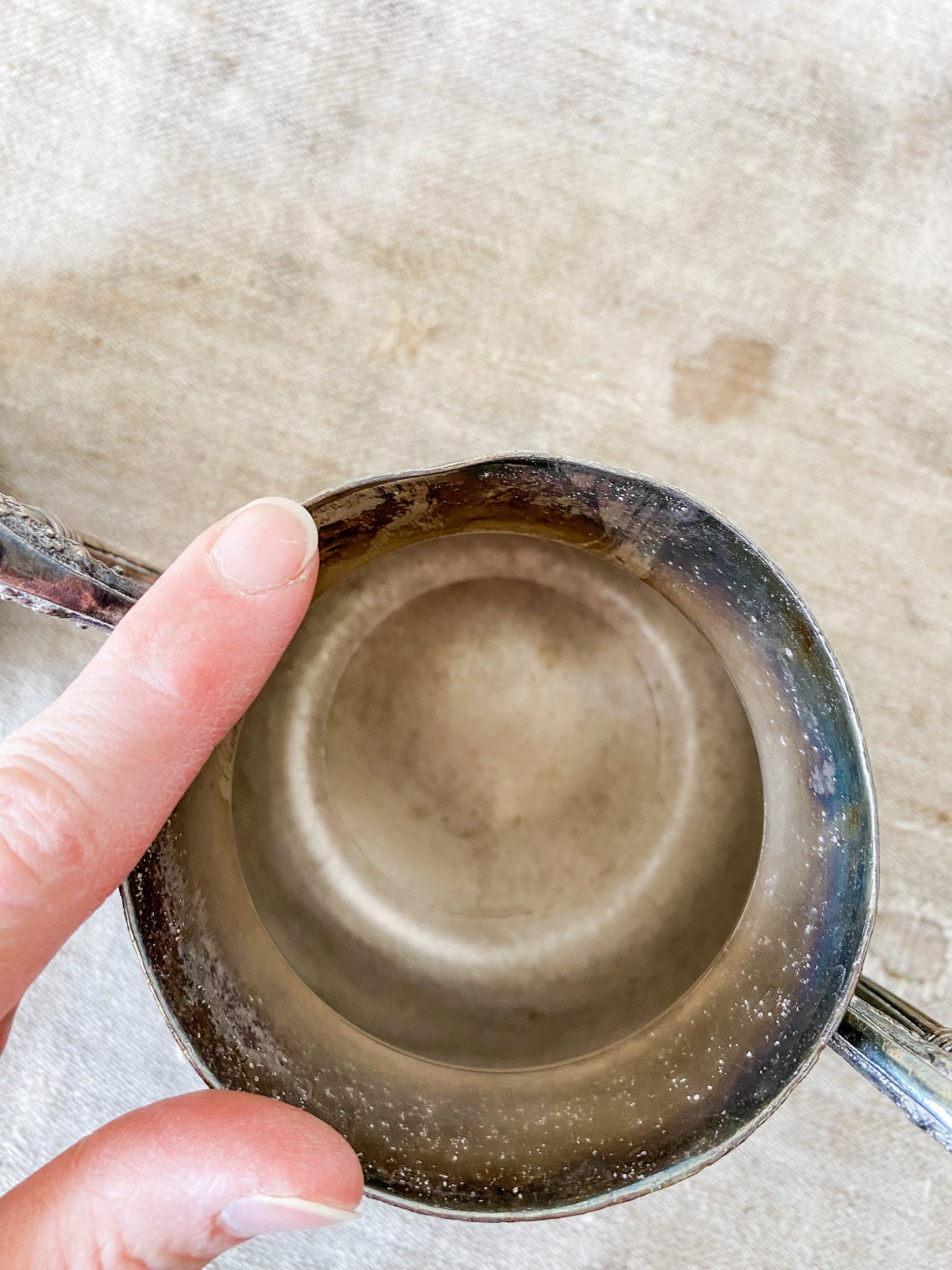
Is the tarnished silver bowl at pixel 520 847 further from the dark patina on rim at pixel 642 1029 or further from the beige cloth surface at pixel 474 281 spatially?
the beige cloth surface at pixel 474 281

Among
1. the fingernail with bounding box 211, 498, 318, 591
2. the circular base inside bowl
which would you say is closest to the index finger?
the fingernail with bounding box 211, 498, 318, 591

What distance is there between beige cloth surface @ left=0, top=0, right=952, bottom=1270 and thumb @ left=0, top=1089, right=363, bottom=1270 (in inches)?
9.5

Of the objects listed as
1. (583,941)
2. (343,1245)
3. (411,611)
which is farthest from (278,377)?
(343,1245)

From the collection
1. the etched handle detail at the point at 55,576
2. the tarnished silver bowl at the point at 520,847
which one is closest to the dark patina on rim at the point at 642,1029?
the tarnished silver bowl at the point at 520,847

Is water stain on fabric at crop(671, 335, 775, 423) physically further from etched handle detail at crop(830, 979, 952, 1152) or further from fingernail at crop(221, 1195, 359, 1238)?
fingernail at crop(221, 1195, 359, 1238)

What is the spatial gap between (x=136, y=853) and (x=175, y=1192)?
0.51ft

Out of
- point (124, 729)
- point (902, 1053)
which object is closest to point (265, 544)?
point (124, 729)

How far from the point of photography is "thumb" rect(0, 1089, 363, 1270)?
413 millimetres

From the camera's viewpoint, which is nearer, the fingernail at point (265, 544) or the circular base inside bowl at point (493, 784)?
the fingernail at point (265, 544)

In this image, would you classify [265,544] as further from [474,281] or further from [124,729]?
[474,281]

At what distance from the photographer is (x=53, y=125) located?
0.66 metres

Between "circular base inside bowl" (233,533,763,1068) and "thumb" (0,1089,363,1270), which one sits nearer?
"thumb" (0,1089,363,1270)

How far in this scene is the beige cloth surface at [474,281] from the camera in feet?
2.15

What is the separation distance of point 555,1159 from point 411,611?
33cm
